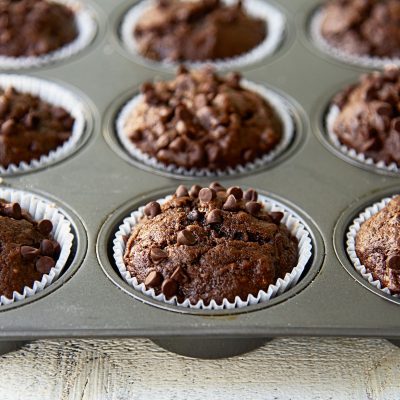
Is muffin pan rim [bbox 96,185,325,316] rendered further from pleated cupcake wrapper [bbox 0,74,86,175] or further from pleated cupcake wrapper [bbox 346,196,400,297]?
pleated cupcake wrapper [bbox 0,74,86,175]

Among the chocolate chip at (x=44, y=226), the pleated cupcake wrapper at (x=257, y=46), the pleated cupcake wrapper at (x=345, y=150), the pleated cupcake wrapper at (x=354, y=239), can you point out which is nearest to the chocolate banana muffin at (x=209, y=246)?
the pleated cupcake wrapper at (x=354, y=239)

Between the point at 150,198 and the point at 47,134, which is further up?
the point at 47,134

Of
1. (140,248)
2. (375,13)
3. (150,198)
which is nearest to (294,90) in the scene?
(375,13)

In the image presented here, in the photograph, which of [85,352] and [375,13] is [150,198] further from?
[375,13]

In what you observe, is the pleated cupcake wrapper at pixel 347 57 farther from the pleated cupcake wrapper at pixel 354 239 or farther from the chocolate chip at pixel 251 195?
the chocolate chip at pixel 251 195

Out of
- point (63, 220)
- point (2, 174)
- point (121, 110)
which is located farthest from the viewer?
point (121, 110)

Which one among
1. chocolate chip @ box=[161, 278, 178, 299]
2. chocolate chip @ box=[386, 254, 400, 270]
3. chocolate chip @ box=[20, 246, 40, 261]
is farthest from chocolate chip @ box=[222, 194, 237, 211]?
chocolate chip @ box=[20, 246, 40, 261]
